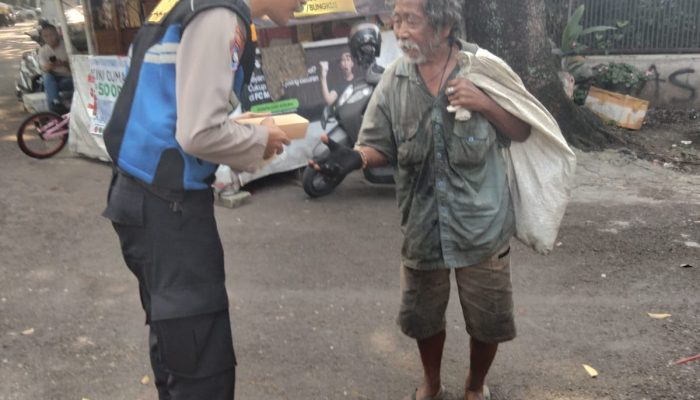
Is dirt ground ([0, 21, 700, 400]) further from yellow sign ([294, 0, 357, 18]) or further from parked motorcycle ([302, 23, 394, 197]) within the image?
yellow sign ([294, 0, 357, 18])

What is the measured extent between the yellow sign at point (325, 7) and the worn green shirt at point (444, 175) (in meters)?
4.00

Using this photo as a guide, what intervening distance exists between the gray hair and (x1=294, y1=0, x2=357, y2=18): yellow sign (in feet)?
13.7

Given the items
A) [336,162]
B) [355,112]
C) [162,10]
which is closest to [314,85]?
[355,112]

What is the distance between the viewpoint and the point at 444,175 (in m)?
2.81

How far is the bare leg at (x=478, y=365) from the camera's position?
305 cm

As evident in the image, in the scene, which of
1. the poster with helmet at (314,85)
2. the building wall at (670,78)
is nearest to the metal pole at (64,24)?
the poster with helmet at (314,85)

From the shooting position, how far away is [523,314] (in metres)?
4.20

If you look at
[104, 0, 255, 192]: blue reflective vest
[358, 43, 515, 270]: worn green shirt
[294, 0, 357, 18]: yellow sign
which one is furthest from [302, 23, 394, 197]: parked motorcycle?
[104, 0, 255, 192]: blue reflective vest

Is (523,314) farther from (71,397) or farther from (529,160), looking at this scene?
(71,397)

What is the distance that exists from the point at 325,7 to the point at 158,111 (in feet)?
15.9

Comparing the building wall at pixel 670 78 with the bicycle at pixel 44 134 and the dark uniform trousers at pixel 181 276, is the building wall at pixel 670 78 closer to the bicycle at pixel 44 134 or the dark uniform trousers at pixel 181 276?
the bicycle at pixel 44 134

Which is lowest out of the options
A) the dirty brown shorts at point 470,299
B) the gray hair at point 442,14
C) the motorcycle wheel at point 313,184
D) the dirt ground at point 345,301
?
the dirt ground at point 345,301

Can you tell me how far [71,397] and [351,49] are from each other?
4.34m

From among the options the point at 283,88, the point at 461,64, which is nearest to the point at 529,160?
the point at 461,64
